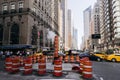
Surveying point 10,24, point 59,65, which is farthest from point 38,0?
point 59,65

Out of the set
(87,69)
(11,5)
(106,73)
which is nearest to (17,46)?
(11,5)

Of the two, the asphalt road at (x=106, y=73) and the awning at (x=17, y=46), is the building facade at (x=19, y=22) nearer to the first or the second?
the awning at (x=17, y=46)

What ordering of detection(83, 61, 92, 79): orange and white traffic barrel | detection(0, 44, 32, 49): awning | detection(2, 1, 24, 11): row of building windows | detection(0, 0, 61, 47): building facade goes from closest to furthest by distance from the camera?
detection(83, 61, 92, 79): orange and white traffic barrel, detection(0, 44, 32, 49): awning, detection(0, 0, 61, 47): building facade, detection(2, 1, 24, 11): row of building windows

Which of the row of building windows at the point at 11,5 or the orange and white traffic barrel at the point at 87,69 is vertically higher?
the row of building windows at the point at 11,5

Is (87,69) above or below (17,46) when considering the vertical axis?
below

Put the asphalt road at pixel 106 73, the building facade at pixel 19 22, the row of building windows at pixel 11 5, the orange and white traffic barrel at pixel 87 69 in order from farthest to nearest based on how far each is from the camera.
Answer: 1. the row of building windows at pixel 11 5
2. the building facade at pixel 19 22
3. the asphalt road at pixel 106 73
4. the orange and white traffic barrel at pixel 87 69

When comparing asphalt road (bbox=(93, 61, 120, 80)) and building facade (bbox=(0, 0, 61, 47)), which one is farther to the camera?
building facade (bbox=(0, 0, 61, 47))

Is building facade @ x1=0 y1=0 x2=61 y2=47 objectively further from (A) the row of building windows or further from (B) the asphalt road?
(B) the asphalt road

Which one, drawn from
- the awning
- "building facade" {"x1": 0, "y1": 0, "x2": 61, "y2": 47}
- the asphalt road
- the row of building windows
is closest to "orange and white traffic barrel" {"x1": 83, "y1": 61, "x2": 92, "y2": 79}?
the asphalt road

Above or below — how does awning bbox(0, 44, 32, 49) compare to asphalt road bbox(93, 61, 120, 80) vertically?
above

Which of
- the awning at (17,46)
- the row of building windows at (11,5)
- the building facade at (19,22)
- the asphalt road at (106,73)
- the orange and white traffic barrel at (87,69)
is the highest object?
the row of building windows at (11,5)

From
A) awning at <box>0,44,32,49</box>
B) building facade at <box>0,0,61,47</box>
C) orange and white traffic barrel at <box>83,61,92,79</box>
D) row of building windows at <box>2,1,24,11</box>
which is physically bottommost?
orange and white traffic barrel at <box>83,61,92,79</box>

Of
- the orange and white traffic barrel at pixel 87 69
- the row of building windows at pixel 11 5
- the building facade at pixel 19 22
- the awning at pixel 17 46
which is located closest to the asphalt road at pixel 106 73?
the orange and white traffic barrel at pixel 87 69

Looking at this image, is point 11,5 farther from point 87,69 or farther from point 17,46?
point 87,69
